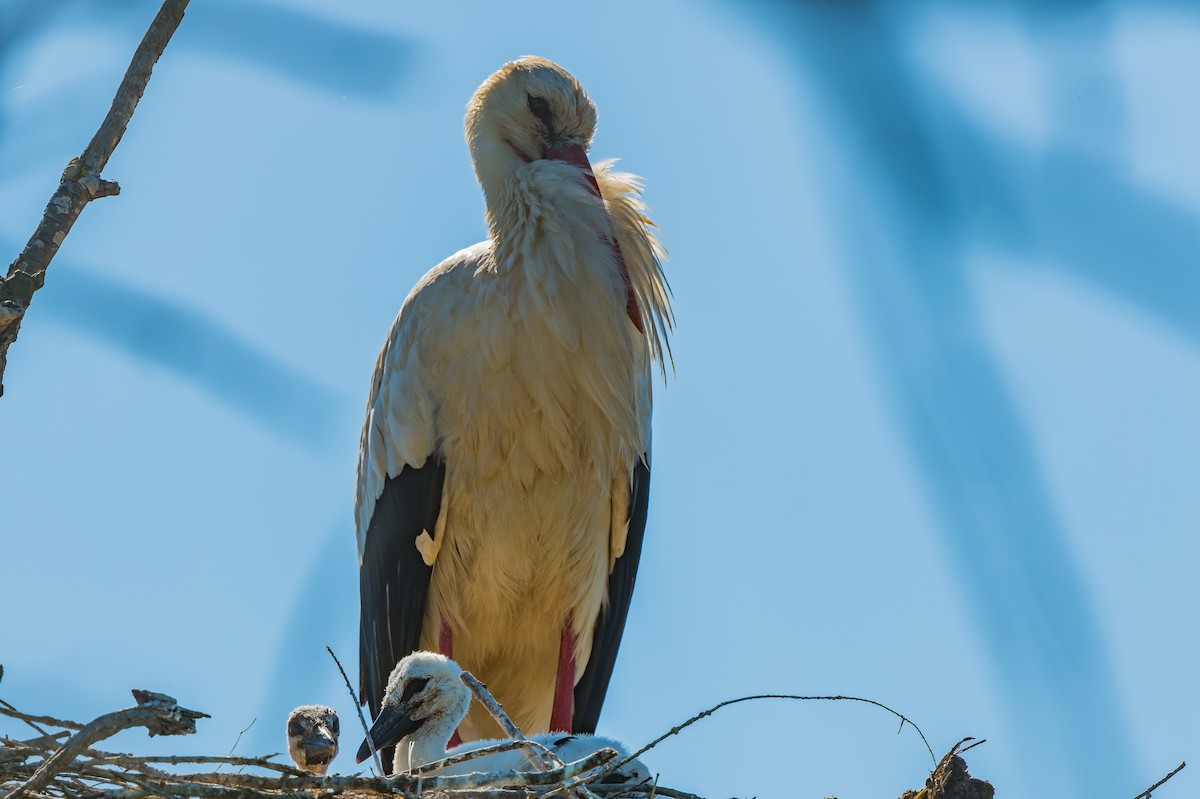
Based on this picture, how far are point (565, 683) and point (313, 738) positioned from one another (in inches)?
35.5

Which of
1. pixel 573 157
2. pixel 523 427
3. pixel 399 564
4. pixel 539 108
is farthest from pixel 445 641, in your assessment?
pixel 539 108

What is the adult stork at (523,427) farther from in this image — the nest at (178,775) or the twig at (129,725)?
the twig at (129,725)

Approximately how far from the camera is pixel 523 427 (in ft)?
13.4

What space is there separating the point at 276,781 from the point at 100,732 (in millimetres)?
405

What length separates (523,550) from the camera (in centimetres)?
412

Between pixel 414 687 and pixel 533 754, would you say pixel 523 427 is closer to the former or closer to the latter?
pixel 414 687

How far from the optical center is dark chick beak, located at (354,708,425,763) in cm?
355

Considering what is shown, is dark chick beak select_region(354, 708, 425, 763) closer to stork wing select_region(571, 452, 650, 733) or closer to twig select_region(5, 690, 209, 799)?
stork wing select_region(571, 452, 650, 733)

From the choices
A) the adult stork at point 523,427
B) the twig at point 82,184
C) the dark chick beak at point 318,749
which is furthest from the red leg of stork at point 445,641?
the twig at point 82,184

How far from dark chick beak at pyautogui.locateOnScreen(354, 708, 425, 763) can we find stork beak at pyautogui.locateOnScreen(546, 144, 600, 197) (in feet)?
Result: 4.76

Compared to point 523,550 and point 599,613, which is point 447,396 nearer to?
point 523,550

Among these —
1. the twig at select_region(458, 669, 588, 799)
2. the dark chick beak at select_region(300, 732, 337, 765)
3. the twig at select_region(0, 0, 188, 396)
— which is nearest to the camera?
the twig at select_region(0, 0, 188, 396)

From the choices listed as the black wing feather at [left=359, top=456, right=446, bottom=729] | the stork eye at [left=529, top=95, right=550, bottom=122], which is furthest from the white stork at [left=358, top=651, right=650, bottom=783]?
the stork eye at [left=529, top=95, right=550, bottom=122]

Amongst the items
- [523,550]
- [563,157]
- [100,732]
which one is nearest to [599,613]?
[523,550]
